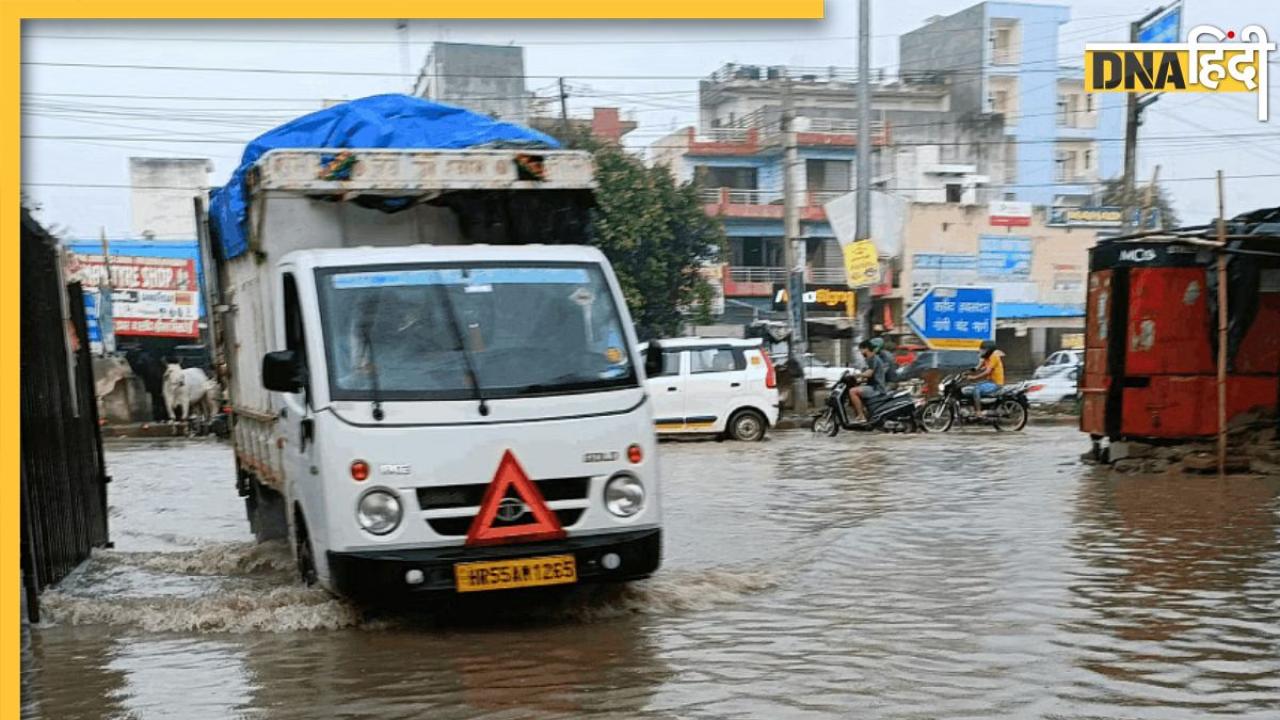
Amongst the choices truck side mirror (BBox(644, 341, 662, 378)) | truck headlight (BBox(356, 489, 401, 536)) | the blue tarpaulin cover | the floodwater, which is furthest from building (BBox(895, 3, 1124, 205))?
truck headlight (BBox(356, 489, 401, 536))

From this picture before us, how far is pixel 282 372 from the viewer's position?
7.80 m

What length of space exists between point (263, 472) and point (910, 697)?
614 centimetres

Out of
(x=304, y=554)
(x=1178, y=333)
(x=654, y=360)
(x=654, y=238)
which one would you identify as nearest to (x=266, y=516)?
(x=304, y=554)

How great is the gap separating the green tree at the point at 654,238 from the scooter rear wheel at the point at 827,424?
16.5 m

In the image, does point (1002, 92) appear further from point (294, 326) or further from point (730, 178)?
point (294, 326)

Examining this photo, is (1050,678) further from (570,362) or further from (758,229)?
(758,229)

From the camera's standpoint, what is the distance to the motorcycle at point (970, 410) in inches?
963

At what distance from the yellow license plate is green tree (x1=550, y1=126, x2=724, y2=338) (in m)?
33.6

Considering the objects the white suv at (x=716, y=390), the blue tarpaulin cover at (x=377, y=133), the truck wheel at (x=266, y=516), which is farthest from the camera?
the white suv at (x=716, y=390)

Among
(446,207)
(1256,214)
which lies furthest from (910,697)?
(1256,214)

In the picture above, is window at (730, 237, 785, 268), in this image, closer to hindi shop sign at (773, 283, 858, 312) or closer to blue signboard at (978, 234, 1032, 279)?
hindi shop sign at (773, 283, 858, 312)

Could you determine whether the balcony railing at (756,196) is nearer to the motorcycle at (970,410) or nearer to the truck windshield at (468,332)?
the motorcycle at (970,410)

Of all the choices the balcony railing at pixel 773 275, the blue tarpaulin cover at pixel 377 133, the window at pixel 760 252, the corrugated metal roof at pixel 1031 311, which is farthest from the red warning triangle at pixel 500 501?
the window at pixel 760 252

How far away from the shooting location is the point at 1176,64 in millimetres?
27781
